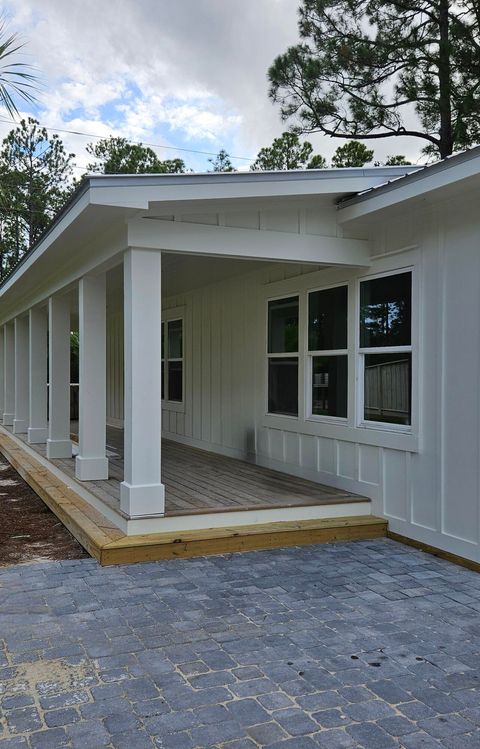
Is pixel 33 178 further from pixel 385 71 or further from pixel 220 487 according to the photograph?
pixel 220 487

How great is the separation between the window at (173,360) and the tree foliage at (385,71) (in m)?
4.53

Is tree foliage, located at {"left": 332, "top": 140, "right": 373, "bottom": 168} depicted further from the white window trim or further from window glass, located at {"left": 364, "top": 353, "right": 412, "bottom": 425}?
window glass, located at {"left": 364, "top": 353, "right": 412, "bottom": 425}

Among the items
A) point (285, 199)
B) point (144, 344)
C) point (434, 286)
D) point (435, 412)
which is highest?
point (285, 199)

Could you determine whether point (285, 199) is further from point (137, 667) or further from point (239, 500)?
point (137, 667)

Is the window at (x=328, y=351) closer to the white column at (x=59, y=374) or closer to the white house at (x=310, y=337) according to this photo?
the white house at (x=310, y=337)

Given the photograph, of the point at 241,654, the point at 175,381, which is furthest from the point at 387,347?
the point at 175,381

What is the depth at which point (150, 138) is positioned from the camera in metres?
21.8

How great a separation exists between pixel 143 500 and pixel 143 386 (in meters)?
0.81

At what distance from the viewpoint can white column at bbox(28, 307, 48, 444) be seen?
9070 millimetres

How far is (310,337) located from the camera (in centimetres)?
607

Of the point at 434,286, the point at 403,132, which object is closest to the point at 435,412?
the point at 434,286

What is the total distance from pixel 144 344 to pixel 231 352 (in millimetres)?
3183

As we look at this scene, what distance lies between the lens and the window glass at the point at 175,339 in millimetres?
9367

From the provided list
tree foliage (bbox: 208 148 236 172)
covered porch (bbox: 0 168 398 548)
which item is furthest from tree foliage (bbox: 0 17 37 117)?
tree foliage (bbox: 208 148 236 172)
